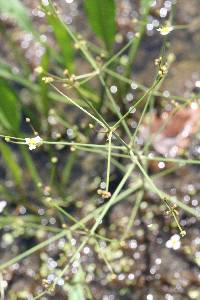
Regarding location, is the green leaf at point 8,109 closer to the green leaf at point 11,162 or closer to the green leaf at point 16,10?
the green leaf at point 11,162

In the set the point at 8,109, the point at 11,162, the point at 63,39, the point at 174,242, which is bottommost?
the point at 174,242

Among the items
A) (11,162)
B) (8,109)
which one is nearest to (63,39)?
(8,109)

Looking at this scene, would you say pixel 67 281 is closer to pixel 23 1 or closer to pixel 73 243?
pixel 73 243

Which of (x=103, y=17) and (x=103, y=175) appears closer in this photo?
(x=103, y=17)

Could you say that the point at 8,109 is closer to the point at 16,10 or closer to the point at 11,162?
the point at 11,162

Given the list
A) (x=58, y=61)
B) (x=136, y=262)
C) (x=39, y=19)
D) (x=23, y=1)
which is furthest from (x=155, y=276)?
(x=23, y=1)

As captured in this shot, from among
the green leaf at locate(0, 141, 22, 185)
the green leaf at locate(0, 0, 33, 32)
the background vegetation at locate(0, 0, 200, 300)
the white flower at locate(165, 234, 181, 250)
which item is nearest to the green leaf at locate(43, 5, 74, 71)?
the background vegetation at locate(0, 0, 200, 300)

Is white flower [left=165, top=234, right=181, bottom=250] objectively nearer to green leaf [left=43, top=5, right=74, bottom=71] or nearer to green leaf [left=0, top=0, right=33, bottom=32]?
green leaf [left=43, top=5, right=74, bottom=71]

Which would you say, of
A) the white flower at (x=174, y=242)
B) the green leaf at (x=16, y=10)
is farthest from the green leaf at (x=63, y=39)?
the white flower at (x=174, y=242)
